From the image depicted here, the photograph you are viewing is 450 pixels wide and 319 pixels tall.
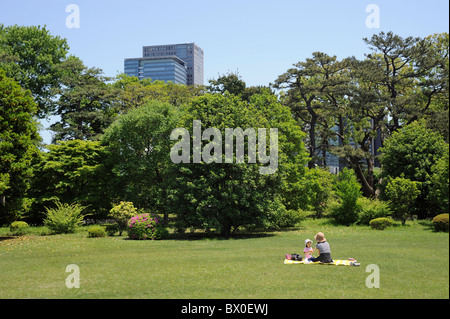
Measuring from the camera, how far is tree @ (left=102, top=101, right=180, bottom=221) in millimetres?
32253

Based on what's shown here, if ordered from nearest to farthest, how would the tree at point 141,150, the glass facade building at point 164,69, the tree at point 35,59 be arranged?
the tree at point 141,150, the tree at point 35,59, the glass facade building at point 164,69

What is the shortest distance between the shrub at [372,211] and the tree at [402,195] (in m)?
1.26

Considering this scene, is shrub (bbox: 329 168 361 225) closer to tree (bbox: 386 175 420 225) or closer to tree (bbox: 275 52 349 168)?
tree (bbox: 386 175 420 225)

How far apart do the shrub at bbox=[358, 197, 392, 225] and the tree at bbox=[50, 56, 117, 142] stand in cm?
2757

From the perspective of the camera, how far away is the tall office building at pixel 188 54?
537 feet

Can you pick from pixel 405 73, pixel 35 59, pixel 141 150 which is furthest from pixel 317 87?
pixel 35 59

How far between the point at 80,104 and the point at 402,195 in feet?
Answer: 114

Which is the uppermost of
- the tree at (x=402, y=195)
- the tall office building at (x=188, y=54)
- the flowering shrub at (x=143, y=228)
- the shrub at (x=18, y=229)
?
the tall office building at (x=188, y=54)

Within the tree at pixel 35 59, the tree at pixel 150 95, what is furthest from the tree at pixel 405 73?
the tree at pixel 35 59

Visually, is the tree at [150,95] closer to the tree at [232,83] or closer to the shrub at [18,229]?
the tree at [232,83]

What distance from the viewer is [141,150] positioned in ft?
110

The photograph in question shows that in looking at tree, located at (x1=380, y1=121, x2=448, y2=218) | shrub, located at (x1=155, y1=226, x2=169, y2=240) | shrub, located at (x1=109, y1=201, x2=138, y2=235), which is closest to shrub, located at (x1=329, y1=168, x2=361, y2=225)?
tree, located at (x1=380, y1=121, x2=448, y2=218)

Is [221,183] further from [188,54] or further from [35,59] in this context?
[188,54]

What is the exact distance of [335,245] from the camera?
18.0 meters
